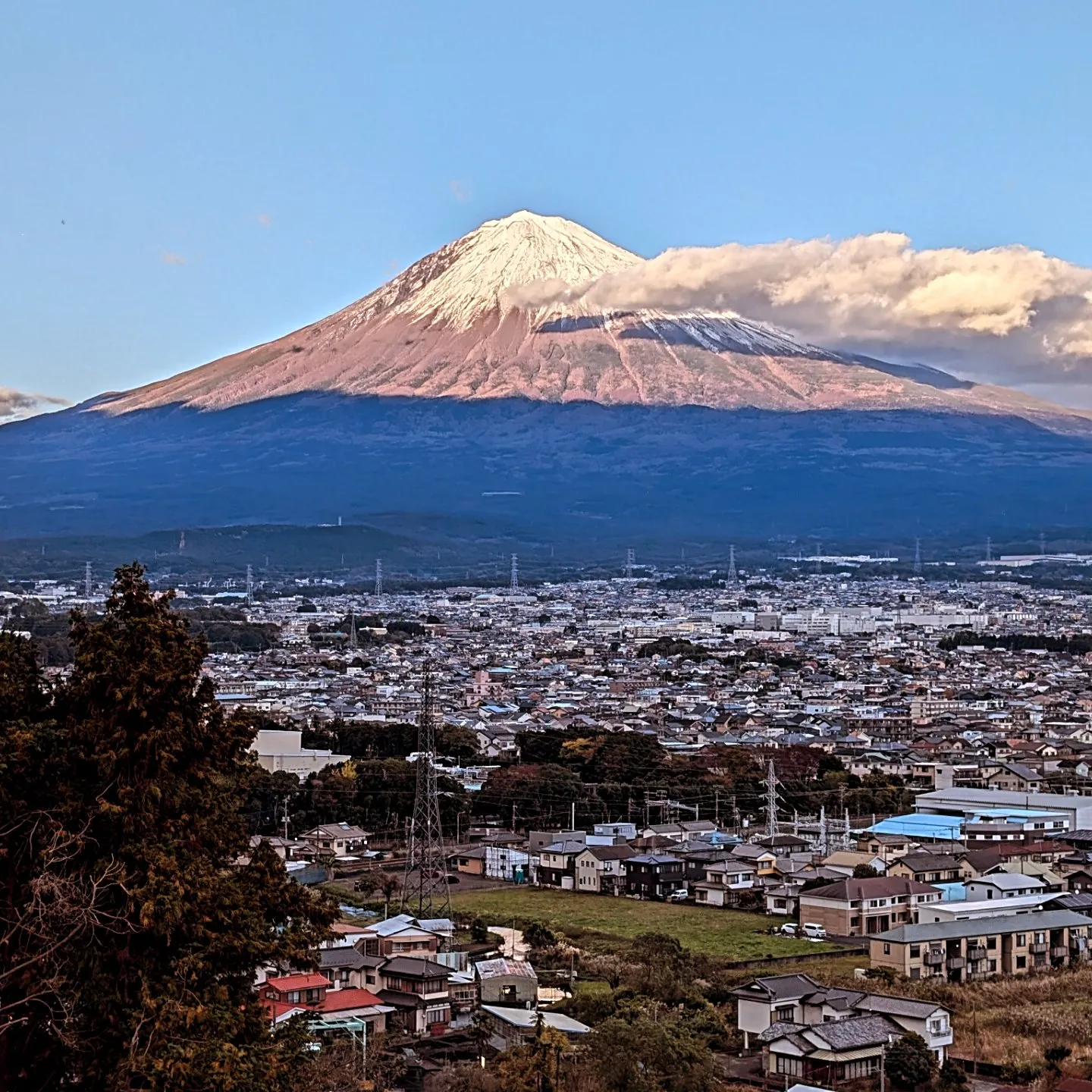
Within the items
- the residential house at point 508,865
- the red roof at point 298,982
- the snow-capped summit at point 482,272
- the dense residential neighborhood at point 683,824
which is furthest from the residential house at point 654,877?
the snow-capped summit at point 482,272

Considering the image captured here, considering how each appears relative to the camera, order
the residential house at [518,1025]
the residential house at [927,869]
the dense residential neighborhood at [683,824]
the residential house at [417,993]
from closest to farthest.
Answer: the residential house at [518,1025]
the dense residential neighborhood at [683,824]
the residential house at [417,993]
the residential house at [927,869]

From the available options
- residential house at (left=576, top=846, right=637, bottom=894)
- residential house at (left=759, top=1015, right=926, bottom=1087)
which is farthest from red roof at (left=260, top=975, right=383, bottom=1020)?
residential house at (left=576, top=846, right=637, bottom=894)

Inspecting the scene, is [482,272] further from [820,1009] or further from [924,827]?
[820,1009]

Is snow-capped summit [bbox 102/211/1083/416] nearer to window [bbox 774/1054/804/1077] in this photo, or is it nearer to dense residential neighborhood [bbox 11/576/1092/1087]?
dense residential neighborhood [bbox 11/576/1092/1087]

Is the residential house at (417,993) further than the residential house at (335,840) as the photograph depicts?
No

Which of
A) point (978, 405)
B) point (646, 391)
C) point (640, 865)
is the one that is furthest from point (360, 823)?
point (978, 405)

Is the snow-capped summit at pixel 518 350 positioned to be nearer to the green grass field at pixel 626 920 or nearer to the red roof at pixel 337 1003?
the green grass field at pixel 626 920

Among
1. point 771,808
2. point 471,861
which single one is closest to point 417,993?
point 471,861
